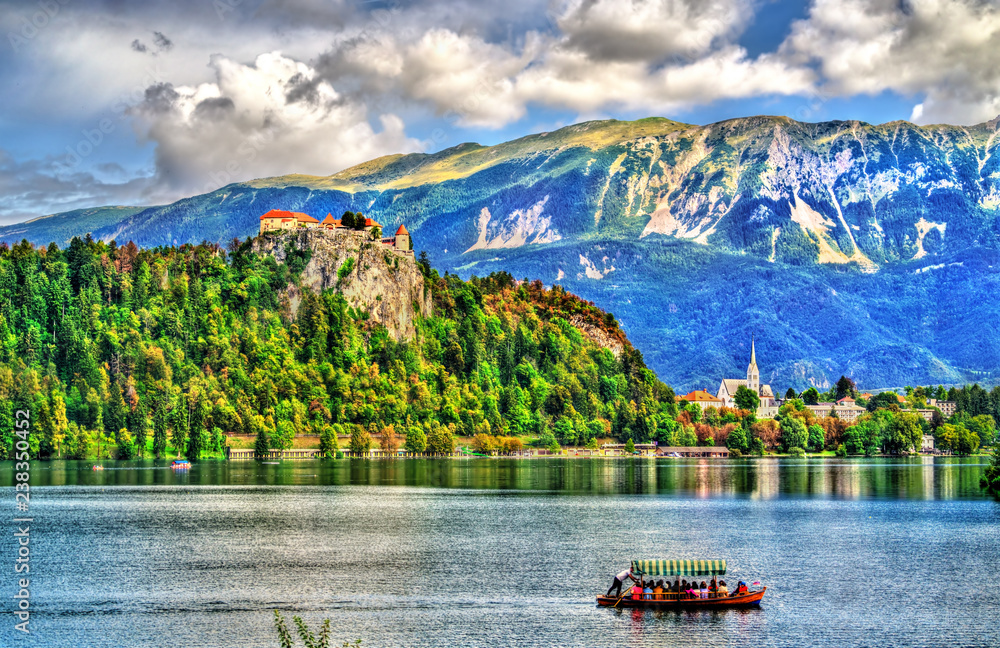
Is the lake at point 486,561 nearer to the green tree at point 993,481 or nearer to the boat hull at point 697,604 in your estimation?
the boat hull at point 697,604

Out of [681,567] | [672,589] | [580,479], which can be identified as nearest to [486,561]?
[681,567]

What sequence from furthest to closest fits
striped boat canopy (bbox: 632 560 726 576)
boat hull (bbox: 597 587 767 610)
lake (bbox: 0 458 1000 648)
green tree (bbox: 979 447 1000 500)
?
green tree (bbox: 979 447 1000 500), striped boat canopy (bbox: 632 560 726 576), boat hull (bbox: 597 587 767 610), lake (bbox: 0 458 1000 648)

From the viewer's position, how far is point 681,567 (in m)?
70.8

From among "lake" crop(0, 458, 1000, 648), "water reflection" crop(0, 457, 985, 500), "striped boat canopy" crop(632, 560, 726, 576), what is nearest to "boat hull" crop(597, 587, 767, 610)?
"lake" crop(0, 458, 1000, 648)

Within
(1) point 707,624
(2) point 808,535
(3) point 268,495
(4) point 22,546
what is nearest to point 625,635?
(1) point 707,624

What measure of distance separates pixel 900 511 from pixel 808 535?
2436 centimetres

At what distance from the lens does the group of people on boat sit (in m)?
66.5

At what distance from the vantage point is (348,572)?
7694 cm

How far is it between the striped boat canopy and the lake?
299 centimetres

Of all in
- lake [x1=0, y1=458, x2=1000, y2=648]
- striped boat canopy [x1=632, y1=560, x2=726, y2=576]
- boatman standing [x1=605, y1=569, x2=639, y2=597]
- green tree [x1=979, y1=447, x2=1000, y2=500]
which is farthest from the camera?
green tree [x1=979, y1=447, x2=1000, y2=500]

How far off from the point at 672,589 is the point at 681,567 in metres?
3.70

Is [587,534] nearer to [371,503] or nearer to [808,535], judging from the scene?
[808,535]

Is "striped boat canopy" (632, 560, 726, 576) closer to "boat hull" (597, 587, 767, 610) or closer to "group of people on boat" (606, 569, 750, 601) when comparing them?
"group of people on boat" (606, 569, 750, 601)

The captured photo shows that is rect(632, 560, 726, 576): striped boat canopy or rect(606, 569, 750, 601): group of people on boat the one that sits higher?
rect(632, 560, 726, 576): striped boat canopy
